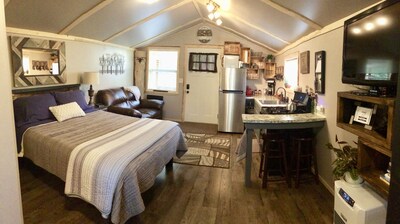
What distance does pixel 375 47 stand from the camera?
6.01 ft

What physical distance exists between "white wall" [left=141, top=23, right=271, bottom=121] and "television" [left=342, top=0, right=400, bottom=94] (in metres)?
4.36

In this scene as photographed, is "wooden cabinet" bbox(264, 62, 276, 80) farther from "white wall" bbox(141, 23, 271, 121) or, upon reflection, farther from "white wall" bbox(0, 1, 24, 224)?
"white wall" bbox(0, 1, 24, 224)

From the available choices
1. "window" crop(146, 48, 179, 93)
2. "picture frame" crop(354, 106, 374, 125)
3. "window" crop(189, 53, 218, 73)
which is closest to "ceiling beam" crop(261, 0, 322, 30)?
"picture frame" crop(354, 106, 374, 125)

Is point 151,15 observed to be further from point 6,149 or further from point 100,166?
point 6,149

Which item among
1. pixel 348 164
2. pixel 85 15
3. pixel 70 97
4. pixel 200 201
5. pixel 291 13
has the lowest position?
pixel 200 201

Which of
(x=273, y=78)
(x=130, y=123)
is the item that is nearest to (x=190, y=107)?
(x=273, y=78)

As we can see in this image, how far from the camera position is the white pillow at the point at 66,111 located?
11.7ft

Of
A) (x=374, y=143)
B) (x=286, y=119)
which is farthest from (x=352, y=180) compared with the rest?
(x=286, y=119)

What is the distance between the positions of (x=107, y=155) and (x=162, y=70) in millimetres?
4982

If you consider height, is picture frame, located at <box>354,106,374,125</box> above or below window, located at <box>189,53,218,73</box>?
below

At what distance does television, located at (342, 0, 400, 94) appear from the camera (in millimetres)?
1622

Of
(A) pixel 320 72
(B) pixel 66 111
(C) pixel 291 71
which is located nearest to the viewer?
(A) pixel 320 72

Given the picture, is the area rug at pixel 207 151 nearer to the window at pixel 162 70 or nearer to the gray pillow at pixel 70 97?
the gray pillow at pixel 70 97

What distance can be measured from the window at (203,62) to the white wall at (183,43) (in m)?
0.25
